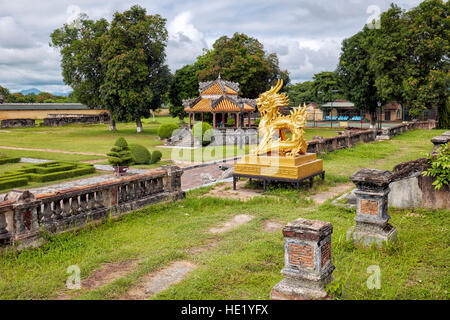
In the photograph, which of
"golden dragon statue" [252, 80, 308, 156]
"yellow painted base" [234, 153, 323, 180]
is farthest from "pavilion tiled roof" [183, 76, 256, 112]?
"yellow painted base" [234, 153, 323, 180]

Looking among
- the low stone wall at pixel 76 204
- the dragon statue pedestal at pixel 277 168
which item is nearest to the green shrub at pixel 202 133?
the dragon statue pedestal at pixel 277 168

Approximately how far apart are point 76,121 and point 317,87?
128 ft

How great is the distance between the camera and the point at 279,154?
11883mm

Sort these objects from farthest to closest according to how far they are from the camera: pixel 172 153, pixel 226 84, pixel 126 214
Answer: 1. pixel 226 84
2. pixel 172 153
3. pixel 126 214

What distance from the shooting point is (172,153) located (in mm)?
23547

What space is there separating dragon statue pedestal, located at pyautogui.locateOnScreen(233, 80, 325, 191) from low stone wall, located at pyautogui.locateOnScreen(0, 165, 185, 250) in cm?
258

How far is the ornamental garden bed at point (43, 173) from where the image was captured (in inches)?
545

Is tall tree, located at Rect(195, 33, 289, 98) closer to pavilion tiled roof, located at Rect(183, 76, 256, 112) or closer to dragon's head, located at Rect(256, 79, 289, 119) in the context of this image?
pavilion tiled roof, located at Rect(183, 76, 256, 112)

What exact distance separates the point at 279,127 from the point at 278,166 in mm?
1365

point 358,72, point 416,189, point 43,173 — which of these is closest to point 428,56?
point 358,72

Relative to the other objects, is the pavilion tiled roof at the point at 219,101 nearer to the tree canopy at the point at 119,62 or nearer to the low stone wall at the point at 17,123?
the tree canopy at the point at 119,62

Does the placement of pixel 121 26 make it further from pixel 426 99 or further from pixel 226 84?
pixel 426 99

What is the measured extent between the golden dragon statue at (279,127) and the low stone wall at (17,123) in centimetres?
4177
